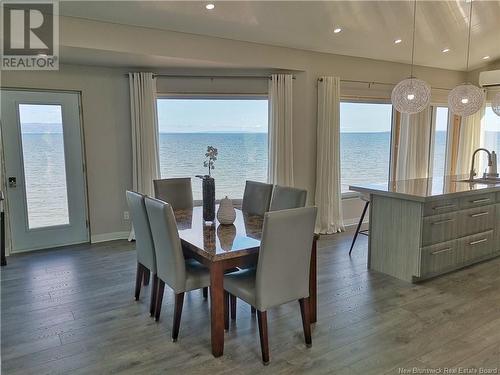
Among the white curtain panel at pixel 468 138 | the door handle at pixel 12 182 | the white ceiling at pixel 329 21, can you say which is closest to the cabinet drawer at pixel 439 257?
the white ceiling at pixel 329 21

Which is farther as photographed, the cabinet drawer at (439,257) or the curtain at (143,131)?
the curtain at (143,131)

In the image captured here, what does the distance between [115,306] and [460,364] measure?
2646 millimetres

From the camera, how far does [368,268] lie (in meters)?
4.22

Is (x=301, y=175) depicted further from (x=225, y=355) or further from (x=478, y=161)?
(x=478, y=161)

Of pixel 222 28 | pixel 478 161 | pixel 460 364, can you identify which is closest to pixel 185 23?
pixel 222 28

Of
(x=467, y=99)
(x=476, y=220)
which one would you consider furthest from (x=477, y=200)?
(x=467, y=99)

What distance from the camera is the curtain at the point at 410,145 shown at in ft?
21.2

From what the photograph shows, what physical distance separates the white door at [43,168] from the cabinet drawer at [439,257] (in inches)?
165

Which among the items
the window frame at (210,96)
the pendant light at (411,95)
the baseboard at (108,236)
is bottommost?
the baseboard at (108,236)

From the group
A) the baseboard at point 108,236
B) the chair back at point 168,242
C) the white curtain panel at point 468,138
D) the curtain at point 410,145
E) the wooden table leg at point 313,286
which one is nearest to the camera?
the chair back at point 168,242

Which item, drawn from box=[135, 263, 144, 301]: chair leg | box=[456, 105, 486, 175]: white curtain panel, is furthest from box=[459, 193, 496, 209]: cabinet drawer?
box=[456, 105, 486, 175]: white curtain panel

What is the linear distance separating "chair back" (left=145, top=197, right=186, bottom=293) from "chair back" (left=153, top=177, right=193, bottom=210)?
1116mm

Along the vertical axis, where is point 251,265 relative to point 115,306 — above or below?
above

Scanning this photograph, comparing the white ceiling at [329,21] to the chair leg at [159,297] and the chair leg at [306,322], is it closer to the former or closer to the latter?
the chair leg at [159,297]
